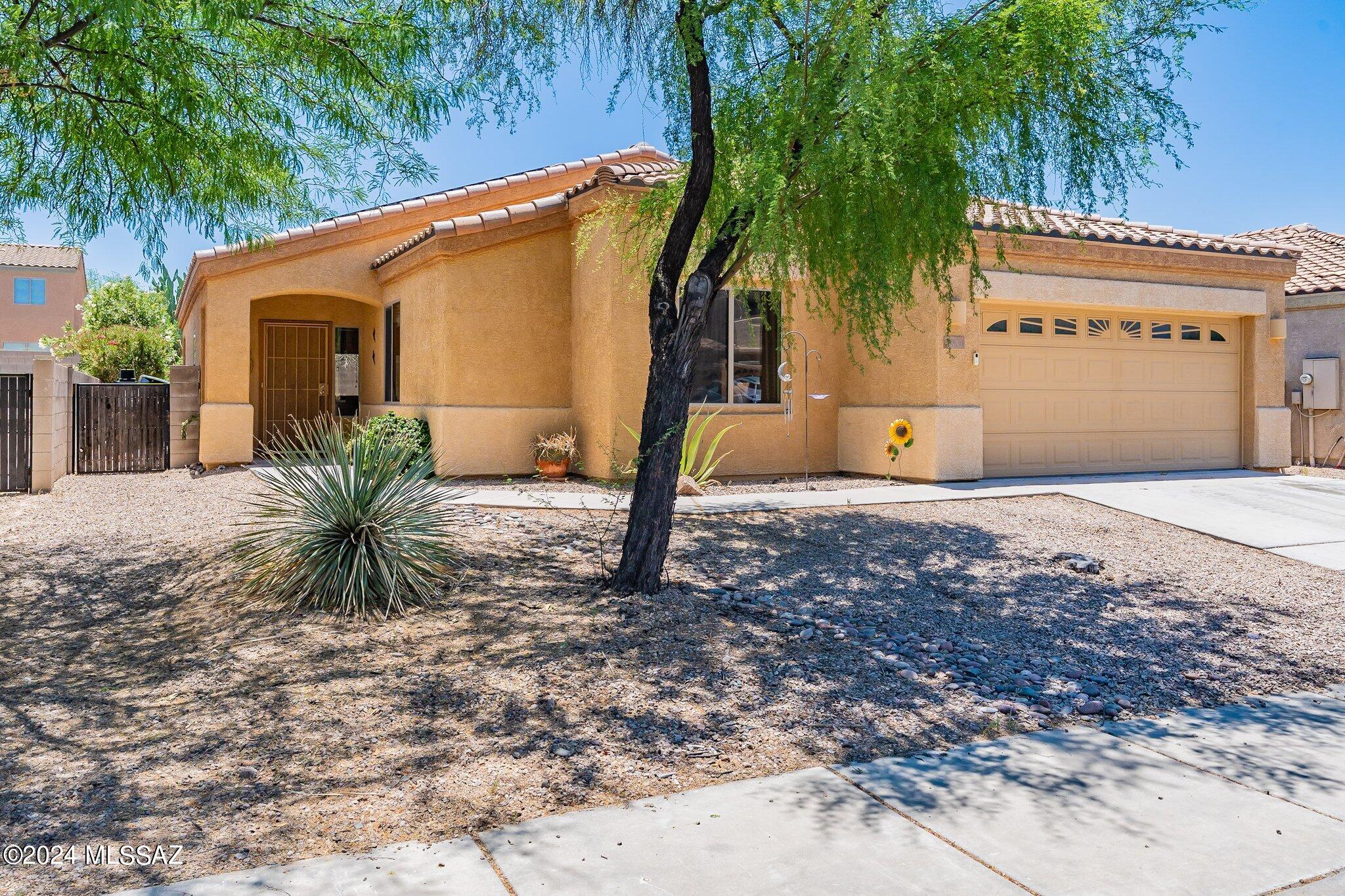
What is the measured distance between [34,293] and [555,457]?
135ft

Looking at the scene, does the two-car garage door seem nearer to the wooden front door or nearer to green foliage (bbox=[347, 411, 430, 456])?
green foliage (bbox=[347, 411, 430, 456])

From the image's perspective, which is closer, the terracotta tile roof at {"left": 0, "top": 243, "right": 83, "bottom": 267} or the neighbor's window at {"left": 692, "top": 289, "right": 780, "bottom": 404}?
the neighbor's window at {"left": 692, "top": 289, "right": 780, "bottom": 404}

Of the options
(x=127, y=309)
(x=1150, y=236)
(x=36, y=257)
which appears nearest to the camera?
(x=1150, y=236)

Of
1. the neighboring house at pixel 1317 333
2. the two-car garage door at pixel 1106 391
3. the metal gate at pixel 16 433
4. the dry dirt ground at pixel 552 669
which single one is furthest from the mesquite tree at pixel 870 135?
the neighboring house at pixel 1317 333

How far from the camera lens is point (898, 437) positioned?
A: 12.8 m

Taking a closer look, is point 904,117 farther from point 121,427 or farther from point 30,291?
point 30,291

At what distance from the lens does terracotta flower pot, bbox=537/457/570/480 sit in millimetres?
12492

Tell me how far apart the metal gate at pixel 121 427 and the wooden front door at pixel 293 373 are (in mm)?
2128

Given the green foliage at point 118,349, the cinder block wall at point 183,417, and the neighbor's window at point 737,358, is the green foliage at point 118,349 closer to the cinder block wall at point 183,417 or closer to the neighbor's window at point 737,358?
the cinder block wall at point 183,417

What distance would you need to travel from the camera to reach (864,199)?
21.6ft

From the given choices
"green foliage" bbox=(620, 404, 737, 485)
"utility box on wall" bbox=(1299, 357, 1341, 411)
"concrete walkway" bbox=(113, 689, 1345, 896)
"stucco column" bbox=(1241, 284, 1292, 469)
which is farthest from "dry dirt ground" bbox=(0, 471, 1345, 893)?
"utility box on wall" bbox=(1299, 357, 1341, 411)

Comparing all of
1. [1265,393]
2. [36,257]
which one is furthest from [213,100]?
[36,257]

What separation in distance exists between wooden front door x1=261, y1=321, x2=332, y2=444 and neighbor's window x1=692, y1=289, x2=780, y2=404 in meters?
8.16

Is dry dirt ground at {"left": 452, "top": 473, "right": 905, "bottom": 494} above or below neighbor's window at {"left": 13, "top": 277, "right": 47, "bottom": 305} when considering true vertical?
below
